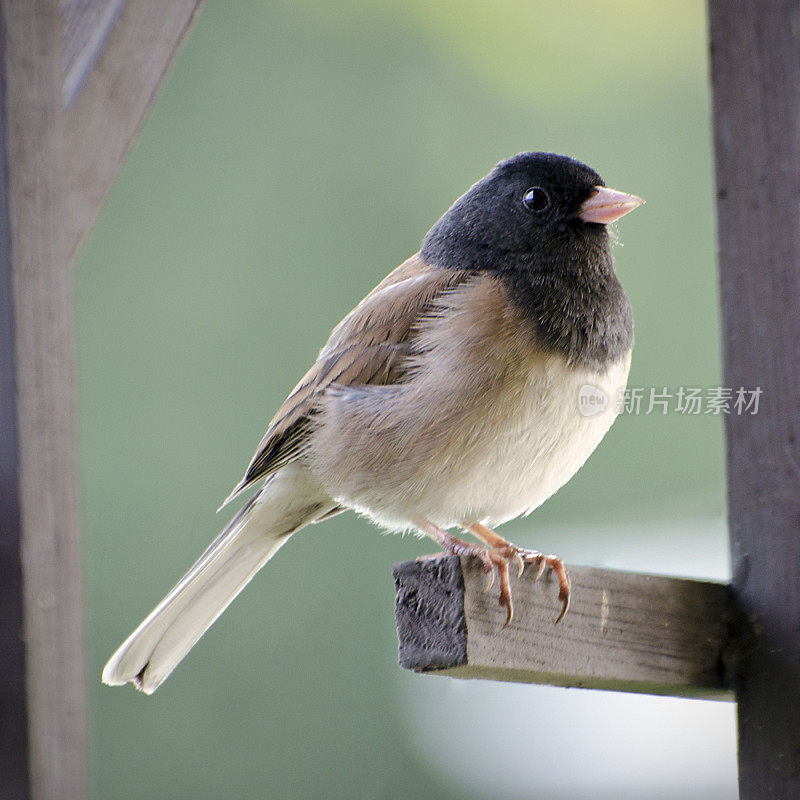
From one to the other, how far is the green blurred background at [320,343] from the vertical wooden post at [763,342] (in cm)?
179

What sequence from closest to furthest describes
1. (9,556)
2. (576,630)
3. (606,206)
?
(9,556)
(576,630)
(606,206)

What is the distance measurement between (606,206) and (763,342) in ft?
1.36

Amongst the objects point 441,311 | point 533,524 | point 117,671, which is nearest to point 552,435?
point 441,311

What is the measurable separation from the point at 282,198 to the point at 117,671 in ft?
9.78

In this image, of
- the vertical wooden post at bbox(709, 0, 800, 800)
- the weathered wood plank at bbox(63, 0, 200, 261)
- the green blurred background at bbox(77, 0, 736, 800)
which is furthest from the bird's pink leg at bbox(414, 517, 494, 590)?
the green blurred background at bbox(77, 0, 736, 800)

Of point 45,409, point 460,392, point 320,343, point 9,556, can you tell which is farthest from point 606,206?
point 320,343

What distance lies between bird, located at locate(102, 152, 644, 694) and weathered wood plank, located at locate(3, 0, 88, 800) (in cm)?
47

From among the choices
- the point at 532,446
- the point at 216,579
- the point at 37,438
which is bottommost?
the point at 216,579

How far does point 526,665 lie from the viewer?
1.27 m

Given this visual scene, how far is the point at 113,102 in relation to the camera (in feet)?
5.27

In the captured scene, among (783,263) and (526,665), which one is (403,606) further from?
(783,263)

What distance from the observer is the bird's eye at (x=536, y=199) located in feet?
5.98

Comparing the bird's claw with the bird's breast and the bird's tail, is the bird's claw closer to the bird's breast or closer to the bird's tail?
the bird's breast

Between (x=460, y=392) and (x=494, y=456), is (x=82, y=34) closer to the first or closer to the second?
(x=460, y=392)
